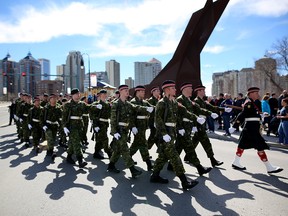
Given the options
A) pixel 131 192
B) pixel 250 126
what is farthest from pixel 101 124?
pixel 250 126

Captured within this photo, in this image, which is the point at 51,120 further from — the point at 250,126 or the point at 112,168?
the point at 250,126

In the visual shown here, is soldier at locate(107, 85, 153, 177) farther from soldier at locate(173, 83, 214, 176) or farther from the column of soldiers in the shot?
soldier at locate(173, 83, 214, 176)

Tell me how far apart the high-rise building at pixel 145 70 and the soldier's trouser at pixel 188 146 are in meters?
84.8

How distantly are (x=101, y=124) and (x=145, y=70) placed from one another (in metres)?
84.5

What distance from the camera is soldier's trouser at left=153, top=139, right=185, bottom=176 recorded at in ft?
16.1

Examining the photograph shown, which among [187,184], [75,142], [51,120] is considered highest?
[51,120]

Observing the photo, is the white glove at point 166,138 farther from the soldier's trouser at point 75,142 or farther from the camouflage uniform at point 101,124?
the camouflage uniform at point 101,124

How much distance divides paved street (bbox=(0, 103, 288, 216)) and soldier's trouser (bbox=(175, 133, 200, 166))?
37 cm

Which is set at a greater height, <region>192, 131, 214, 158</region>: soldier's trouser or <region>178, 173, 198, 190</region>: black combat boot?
<region>192, 131, 214, 158</region>: soldier's trouser

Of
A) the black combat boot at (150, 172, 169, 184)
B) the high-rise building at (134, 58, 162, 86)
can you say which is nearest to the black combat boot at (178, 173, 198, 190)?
the black combat boot at (150, 172, 169, 184)

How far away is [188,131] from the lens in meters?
6.37

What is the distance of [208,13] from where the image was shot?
56.1 feet

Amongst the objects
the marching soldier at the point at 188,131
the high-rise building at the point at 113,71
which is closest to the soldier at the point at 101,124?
the marching soldier at the point at 188,131

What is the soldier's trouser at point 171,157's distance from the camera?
16.1ft
